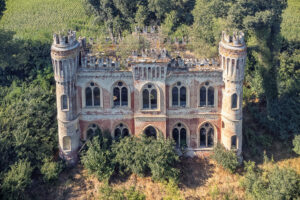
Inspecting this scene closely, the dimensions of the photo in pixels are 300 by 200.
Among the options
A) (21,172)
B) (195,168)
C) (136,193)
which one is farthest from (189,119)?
(21,172)

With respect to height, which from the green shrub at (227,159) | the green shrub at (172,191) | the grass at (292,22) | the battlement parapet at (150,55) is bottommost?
the green shrub at (172,191)

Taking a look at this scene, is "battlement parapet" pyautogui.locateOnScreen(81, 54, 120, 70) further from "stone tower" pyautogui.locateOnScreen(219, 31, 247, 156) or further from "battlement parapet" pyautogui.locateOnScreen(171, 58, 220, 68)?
"stone tower" pyautogui.locateOnScreen(219, 31, 247, 156)

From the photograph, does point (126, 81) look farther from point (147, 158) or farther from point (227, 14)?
point (227, 14)

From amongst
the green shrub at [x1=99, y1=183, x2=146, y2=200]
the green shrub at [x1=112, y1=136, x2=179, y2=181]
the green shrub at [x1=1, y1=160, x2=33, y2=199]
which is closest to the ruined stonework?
the green shrub at [x1=112, y1=136, x2=179, y2=181]

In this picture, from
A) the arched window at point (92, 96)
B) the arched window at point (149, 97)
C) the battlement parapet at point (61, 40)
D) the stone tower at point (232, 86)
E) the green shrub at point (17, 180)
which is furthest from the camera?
the arched window at point (92, 96)

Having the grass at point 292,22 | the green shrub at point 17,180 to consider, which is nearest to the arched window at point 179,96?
the green shrub at point 17,180

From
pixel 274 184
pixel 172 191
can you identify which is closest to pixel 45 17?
pixel 172 191

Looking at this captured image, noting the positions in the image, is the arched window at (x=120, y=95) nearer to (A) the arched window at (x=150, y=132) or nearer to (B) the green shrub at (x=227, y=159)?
(A) the arched window at (x=150, y=132)
